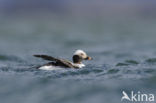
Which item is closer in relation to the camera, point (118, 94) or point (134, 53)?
point (118, 94)

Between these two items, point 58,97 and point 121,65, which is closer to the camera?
point 58,97

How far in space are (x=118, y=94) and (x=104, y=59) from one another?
7857mm

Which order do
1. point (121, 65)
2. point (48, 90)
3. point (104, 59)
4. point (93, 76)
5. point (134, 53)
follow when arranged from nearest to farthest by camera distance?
point (48, 90)
point (93, 76)
point (121, 65)
point (104, 59)
point (134, 53)

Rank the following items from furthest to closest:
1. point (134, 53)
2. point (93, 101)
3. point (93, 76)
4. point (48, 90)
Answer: point (134, 53), point (93, 76), point (48, 90), point (93, 101)

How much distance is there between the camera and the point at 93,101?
43.6 feet

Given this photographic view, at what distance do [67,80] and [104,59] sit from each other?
6541 mm

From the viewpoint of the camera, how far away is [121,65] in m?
18.0

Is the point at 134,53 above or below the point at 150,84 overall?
above

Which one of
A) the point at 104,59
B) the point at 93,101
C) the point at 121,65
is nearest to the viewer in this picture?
the point at 93,101

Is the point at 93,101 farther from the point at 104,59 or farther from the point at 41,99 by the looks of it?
the point at 104,59

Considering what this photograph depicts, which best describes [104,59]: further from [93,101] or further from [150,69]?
[93,101]

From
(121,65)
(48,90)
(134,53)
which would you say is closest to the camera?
(48,90)

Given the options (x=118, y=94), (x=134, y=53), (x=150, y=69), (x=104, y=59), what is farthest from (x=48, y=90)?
(x=134, y=53)

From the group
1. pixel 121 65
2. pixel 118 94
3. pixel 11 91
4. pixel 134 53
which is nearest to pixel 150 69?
pixel 121 65
